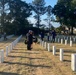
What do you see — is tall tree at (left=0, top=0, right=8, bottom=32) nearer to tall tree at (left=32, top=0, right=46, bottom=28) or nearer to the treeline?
the treeline

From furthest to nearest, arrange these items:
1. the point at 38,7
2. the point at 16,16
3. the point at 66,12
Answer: the point at 38,7 → the point at 16,16 → the point at 66,12

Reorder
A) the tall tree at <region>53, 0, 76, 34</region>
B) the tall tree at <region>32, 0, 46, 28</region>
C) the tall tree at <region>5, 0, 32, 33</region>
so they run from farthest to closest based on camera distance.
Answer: the tall tree at <region>32, 0, 46, 28</region>, the tall tree at <region>5, 0, 32, 33</region>, the tall tree at <region>53, 0, 76, 34</region>

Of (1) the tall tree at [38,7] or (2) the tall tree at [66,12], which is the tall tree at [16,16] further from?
(1) the tall tree at [38,7]

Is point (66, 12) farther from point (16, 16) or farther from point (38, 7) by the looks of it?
point (38, 7)

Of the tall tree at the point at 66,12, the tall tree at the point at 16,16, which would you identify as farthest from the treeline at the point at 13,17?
the tall tree at the point at 66,12

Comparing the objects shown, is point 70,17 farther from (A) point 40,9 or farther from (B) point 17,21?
(A) point 40,9

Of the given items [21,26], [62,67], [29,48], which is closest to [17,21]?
[21,26]

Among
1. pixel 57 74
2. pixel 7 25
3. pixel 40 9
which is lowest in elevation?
pixel 57 74

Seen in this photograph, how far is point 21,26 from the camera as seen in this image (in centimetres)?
8606

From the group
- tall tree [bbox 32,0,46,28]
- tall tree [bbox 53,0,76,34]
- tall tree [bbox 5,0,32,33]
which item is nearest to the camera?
tall tree [bbox 53,0,76,34]

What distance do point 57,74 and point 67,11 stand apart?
235ft

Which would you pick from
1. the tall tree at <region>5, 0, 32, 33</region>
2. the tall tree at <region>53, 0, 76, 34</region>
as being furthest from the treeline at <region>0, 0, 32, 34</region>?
the tall tree at <region>53, 0, 76, 34</region>

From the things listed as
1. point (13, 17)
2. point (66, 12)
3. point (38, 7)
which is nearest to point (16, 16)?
point (13, 17)

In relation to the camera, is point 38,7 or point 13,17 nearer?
point 13,17
